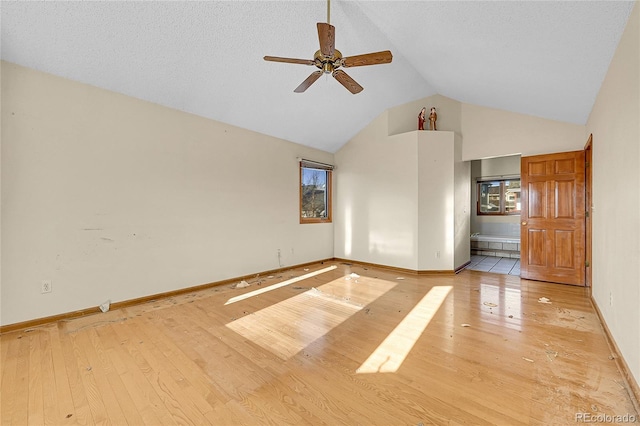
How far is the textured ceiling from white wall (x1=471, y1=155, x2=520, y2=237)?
2842 millimetres

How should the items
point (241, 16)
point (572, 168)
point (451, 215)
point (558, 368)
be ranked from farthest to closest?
1. point (451, 215)
2. point (572, 168)
3. point (241, 16)
4. point (558, 368)

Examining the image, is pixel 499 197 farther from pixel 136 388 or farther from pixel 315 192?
pixel 136 388

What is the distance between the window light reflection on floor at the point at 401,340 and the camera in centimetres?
208

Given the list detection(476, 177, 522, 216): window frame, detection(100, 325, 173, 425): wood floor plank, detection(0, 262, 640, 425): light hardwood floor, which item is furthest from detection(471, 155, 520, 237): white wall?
detection(100, 325, 173, 425): wood floor plank

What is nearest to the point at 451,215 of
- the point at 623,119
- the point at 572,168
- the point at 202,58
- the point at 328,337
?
the point at 572,168

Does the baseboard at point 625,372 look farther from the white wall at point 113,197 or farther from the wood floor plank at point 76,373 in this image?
the white wall at point 113,197

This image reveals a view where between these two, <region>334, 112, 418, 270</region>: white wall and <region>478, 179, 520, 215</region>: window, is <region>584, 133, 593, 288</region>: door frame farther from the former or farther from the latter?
<region>478, 179, 520, 215</region>: window

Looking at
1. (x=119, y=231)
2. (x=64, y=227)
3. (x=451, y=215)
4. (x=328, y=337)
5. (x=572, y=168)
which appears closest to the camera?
(x=328, y=337)

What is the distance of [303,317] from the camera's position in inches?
119

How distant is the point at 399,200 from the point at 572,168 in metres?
2.57

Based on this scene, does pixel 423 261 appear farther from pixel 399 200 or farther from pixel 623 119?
pixel 623 119

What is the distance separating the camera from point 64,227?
2941 mm

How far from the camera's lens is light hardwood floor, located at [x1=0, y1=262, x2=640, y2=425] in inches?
63.9

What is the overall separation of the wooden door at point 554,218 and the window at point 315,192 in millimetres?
3631
